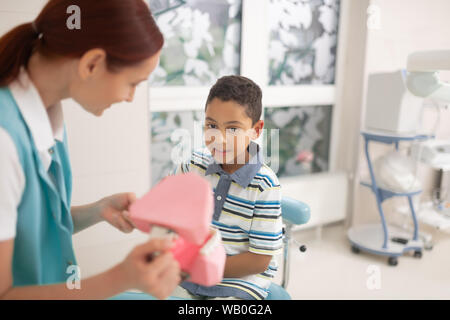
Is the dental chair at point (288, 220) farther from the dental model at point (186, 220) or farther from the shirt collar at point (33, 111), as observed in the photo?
the shirt collar at point (33, 111)

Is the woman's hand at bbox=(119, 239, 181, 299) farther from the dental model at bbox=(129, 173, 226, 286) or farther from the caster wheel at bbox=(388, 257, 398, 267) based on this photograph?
the caster wheel at bbox=(388, 257, 398, 267)

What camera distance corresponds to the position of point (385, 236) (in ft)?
7.64

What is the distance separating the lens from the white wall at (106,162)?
1.60 m

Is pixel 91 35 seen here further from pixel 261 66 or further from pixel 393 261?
pixel 393 261

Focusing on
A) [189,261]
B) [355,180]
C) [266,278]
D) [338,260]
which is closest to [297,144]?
[355,180]

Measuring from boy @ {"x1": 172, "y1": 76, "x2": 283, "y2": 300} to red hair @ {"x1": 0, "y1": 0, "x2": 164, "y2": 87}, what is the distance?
26cm

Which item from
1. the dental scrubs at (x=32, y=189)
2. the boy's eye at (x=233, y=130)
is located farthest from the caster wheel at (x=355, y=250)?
the dental scrubs at (x=32, y=189)

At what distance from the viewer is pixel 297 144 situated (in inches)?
104

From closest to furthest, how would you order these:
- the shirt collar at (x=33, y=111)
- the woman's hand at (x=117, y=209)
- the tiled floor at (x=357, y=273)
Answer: the shirt collar at (x=33, y=111) → the woman's hand at (x=117, y=209) → the tiled floor at (x=357, y=273)

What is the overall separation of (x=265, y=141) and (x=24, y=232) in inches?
25.7

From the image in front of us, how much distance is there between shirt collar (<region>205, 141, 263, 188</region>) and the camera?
35.8 inches

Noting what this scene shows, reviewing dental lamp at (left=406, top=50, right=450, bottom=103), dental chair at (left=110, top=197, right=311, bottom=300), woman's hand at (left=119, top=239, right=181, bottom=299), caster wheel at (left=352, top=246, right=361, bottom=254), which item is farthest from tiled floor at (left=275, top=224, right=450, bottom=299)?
woman's hand at (left=119, top=239, right=181, bottom=299)

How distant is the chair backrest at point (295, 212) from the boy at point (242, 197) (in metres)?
0.17
